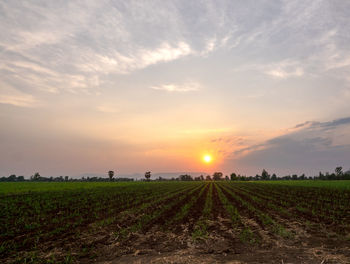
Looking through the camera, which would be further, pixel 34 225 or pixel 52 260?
pixel 34 225

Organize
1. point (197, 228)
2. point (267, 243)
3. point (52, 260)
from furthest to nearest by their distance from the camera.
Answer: point (197, 228) → point (267, 243) → point (52, 260)

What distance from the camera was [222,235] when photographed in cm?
1125

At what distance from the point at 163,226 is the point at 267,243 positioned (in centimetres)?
614

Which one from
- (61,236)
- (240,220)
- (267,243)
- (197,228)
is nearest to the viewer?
(267,243)

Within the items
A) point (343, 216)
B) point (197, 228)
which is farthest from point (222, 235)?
point (343, 216)

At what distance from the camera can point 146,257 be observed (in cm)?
830

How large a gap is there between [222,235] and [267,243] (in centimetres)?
227

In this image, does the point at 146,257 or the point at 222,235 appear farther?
the point at 222,235

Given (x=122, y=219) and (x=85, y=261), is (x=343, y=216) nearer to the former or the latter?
(x=122, y=219)

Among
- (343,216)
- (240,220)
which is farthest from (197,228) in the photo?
(343,216)

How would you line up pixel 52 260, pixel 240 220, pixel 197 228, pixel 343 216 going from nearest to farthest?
1. pixel 52 260
2. pixel 197 228
3. pixel 240 220
4. pixel 343 216

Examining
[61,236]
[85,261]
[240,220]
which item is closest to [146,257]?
[85,261]

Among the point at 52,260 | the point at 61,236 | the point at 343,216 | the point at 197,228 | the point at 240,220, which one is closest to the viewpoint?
the point at 52,260

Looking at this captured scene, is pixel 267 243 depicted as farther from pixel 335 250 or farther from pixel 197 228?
pixel 197 228
